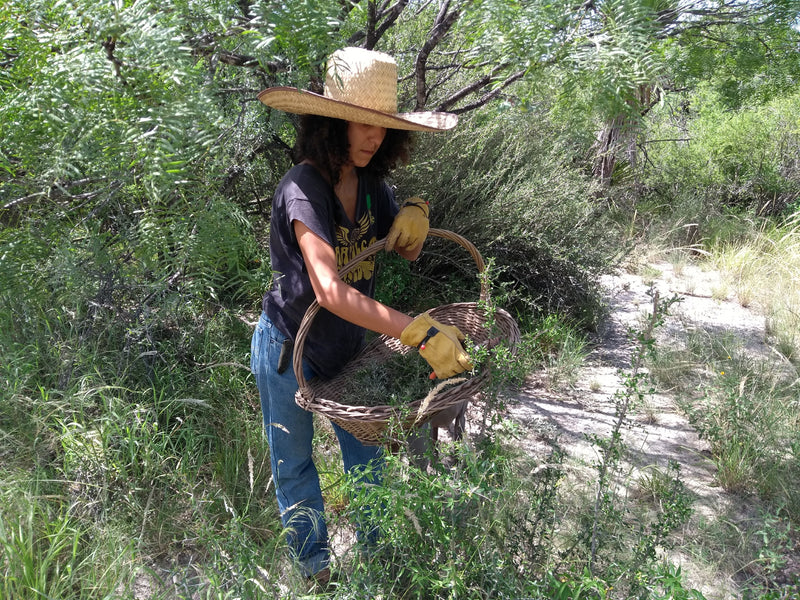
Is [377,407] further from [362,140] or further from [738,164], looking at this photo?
[738,164]

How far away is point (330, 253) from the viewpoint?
1.64m

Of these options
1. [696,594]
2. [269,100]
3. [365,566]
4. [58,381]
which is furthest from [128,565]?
[696,594]

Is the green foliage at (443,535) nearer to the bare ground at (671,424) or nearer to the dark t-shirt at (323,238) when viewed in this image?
the bare ground at (671,424)

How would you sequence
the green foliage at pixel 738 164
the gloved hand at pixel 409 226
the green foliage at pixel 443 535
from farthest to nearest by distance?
the green foliage at pixel 738 164 → the gloved hand at pixel 409 226 → the green foliage at pixel 443 535

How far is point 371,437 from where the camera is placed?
1.73 metres

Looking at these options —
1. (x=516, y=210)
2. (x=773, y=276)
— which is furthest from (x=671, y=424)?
(x=773, y=276)

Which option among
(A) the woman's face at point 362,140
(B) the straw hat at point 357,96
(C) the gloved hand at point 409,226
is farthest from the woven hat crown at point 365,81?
(C) the gloved hand at point 409,226

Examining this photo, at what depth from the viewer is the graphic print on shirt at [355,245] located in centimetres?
193

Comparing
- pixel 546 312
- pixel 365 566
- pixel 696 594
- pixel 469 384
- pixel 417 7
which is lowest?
pixel 546 312

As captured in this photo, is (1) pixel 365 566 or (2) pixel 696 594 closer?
(2) pixel 696 594

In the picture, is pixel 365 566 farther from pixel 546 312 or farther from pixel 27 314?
pixel 546 312

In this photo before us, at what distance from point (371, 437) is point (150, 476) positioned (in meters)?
1.16

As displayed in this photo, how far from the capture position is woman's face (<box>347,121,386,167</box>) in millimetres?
1848

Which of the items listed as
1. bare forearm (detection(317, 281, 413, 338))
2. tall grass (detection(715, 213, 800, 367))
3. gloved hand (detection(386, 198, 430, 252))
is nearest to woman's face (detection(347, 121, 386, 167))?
gloved hand (detection(386, 198, 430, 252))
